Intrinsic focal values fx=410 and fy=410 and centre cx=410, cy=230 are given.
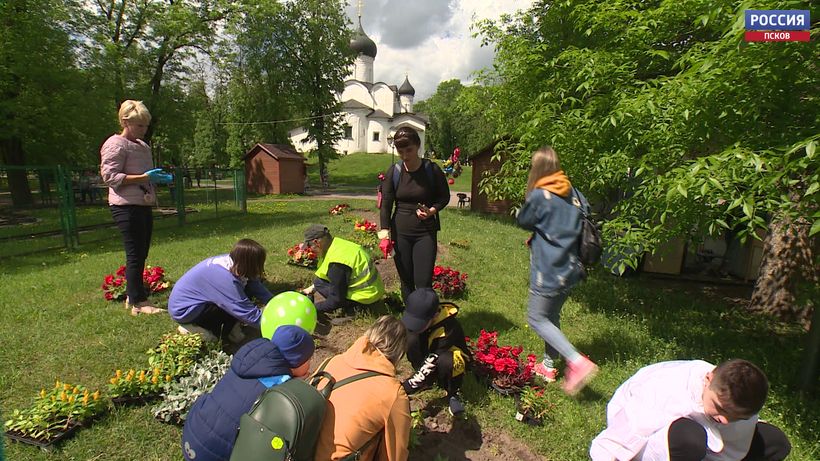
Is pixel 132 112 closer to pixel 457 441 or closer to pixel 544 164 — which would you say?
pixel 544 164

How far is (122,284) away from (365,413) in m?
4.67

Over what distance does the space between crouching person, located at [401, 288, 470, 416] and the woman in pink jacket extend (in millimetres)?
3067

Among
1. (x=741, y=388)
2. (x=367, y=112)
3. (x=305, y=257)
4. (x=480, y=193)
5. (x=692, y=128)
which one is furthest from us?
(x=367, y=112)

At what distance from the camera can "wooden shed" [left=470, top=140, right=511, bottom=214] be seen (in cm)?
1872

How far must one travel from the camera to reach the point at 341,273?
451 cm

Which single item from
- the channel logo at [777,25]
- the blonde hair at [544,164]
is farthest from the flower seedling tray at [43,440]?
the channel logo at [777,25]

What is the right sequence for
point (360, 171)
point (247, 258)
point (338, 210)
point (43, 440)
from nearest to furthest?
1. point (43, 440)
2. point (247, 258)
3. point (338, 210)
4. point (360, 171)

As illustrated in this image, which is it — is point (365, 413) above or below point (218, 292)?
below

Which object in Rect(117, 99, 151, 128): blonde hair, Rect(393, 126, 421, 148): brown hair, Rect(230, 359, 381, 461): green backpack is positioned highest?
Rect(117, 99, 151, 128): blonde hair

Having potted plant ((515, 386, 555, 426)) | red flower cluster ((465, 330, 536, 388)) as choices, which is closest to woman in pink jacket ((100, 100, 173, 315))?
red flower cluster ((465, 330, 536, 388))

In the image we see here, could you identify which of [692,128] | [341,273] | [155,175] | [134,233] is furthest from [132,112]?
[692,128]

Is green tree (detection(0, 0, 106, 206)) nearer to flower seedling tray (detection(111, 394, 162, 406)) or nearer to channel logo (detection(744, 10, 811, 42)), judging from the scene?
flower seedling tray (detection(111, 394, 162, 406))

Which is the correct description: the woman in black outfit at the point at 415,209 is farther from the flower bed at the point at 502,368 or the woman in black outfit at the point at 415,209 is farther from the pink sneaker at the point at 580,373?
the pink sneaker at the point at 580,373

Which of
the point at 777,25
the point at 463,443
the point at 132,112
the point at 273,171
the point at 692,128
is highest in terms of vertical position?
the point at 777,25
